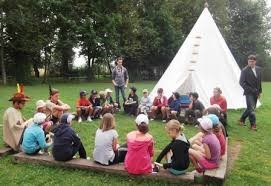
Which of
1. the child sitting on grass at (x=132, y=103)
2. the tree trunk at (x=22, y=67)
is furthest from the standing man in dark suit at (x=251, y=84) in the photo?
the tree trunk at (x=22, y=67)

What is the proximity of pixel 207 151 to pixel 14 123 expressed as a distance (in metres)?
3.52

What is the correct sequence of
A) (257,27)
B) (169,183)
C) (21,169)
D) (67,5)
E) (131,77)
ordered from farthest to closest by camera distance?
(257,27), (131,77), (67,5), (21,169), (169,183)

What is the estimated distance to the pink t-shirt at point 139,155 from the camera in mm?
5625

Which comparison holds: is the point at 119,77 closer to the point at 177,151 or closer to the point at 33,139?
the point at 33,139

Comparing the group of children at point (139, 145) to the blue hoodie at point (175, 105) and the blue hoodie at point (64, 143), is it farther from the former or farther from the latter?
the blue hoodie at point (175, 105)

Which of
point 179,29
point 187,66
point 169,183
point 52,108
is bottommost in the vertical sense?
point 169,183

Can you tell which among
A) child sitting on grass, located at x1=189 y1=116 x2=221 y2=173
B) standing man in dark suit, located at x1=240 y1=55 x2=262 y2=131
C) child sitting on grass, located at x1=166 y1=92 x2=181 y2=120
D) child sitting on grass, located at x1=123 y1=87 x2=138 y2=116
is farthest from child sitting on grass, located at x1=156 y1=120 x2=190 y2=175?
child sitting on grass, located at x1=123 y1=87 x2=138 y2=116

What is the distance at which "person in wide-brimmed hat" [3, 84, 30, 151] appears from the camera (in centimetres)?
682

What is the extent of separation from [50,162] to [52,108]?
9.16 feet

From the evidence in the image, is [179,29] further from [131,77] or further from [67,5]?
[67,5]

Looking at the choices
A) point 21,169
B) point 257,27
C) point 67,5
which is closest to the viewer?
point 21,169

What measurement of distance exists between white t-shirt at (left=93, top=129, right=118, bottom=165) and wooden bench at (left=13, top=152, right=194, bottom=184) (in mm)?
122

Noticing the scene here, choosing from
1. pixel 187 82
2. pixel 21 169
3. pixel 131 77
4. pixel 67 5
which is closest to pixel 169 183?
pixel 21 169

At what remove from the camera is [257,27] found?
42.9 metres
